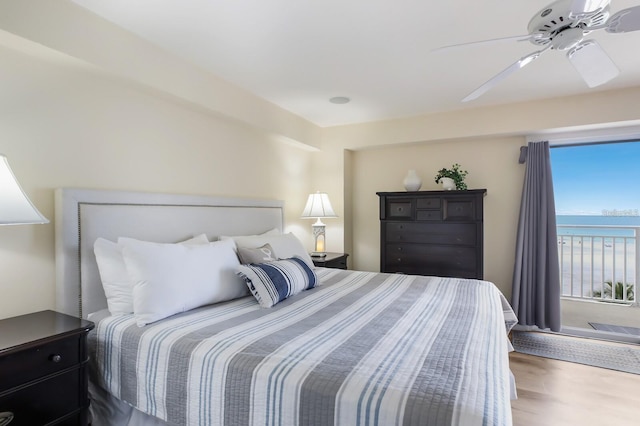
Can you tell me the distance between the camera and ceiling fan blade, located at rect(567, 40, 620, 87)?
165 cm

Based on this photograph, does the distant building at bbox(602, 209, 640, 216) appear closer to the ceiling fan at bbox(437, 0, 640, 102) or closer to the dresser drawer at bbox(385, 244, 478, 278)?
the dresser drawer at bbox(385, 244, 478, 278)

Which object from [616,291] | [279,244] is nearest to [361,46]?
[279,244]


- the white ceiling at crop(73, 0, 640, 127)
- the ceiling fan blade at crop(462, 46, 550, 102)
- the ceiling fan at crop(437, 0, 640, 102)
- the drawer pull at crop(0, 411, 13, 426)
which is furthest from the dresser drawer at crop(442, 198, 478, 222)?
the drawer pull at crop(0, 411, 13, 426)

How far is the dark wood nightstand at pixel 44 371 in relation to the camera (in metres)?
1.26

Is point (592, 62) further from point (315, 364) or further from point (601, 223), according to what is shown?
point (601, 223)

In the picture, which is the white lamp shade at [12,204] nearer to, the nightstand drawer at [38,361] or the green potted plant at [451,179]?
the nightstand drawer at [38,361]

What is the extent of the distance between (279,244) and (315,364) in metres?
1.65

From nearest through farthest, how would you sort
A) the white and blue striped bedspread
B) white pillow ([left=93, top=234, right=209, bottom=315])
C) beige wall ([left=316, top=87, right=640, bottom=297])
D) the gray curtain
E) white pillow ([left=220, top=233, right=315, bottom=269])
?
the white and blue striped bedspread
white pillow ([left=93, top=234, right=209, bottom=315])
white pillow ([left=220, top=233, right=315, bottom=269])
beige wall ([left=316, top=87, right=640, bottom=297])
the gray curtain

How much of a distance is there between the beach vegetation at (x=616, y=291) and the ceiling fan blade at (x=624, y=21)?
134 inches

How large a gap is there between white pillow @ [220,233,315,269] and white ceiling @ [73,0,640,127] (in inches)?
51.0

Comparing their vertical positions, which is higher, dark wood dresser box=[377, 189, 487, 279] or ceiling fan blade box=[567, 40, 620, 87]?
ceiling fan blade box=[567, 40, 620, 87]

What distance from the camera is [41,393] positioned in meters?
1.35

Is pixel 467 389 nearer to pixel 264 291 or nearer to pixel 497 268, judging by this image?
pixel 264 291

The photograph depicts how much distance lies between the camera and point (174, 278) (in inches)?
68.8
